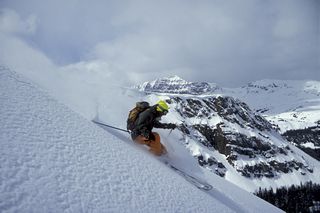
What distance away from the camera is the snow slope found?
347cm

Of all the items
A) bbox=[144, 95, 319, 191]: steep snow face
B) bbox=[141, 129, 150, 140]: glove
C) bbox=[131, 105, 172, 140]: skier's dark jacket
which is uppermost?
bbox=[144, 95, 319, 191]: steep snow face

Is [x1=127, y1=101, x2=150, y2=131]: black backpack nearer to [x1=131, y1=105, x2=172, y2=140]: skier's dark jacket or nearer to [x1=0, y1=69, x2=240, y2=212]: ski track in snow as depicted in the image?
[x1=131, y1=105, x2=172, y2=140]: skier's dark jacket

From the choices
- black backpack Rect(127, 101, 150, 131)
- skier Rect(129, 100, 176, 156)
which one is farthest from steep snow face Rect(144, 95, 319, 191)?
skier Rect(129, 100, 176, 156)

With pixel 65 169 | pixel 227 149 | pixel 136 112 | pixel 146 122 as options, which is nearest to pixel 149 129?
pixel 146 122

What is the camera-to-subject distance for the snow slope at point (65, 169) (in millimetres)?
3471

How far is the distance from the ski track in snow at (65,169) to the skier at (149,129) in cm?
264

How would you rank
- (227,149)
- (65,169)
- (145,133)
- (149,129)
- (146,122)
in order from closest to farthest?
(65,169) → (145,133) → (146,122) → (149,129) → (227,149)

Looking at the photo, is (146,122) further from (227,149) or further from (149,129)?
(227,149)

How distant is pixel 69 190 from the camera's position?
3.79 meters

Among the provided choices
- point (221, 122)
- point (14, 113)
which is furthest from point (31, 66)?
point (221, 122)

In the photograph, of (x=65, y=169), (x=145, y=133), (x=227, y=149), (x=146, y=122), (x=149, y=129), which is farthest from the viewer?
(x=227, y=149)

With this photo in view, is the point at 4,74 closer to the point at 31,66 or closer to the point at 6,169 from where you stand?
the point at 6,169

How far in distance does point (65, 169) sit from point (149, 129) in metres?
5.30

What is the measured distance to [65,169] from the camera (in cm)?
418
